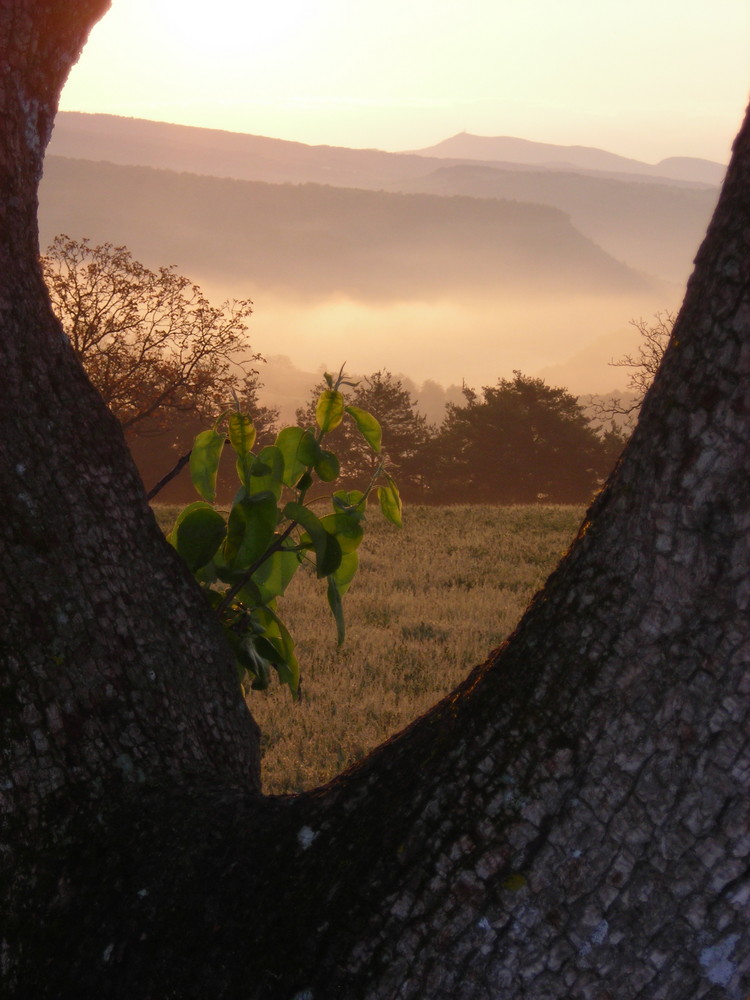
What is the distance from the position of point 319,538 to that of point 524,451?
3038 centimetres

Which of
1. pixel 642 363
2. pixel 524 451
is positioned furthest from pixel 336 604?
pixel 524 451

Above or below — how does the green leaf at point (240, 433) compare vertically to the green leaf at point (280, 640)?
above

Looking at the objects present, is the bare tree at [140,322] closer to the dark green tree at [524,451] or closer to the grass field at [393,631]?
the grass field at [393,631]

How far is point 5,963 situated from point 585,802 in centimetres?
105

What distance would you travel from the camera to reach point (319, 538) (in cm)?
187

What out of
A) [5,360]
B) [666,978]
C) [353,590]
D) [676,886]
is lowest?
[353,590]

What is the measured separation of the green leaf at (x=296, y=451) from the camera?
195 centimetres

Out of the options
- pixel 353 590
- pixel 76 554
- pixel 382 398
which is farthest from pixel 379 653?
pixel 382 398

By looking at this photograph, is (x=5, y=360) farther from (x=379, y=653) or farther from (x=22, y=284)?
(x=379, y=653)

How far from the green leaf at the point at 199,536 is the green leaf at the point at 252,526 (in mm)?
48

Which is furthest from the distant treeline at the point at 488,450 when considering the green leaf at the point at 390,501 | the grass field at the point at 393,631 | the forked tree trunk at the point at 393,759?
the forked tree trunk at the point at 393,759

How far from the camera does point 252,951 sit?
134cm

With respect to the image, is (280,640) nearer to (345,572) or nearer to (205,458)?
(345,572)

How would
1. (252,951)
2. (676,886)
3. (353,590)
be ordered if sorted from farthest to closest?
1. (353,590)
2. (252,951)
3. (676,886)
